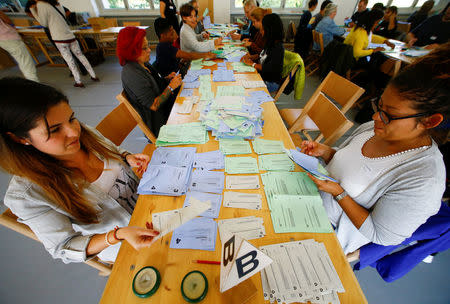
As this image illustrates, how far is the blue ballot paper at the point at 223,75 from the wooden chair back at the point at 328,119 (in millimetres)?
975

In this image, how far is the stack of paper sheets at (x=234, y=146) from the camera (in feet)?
3.76

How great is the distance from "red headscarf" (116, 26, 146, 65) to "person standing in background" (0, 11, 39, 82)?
3.70m

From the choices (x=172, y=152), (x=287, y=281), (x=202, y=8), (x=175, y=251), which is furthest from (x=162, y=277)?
(x=202, y=8)

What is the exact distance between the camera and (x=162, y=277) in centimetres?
64

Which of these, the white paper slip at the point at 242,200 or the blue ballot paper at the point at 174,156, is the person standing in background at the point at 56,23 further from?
the white paper slip at the point at 242,200

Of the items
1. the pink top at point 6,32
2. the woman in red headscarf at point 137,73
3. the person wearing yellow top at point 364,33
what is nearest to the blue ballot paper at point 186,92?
the woman in red headscarf at point 137,73

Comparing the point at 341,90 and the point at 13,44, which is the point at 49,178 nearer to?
the point at 341,90

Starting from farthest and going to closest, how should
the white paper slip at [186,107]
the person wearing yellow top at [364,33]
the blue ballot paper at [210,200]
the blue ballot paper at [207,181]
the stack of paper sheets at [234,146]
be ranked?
the person wearing yellow top at [364,33], the white paper slip at [186,107], the stack of paper sheets at [234,146], the blue ballot paper at [207,181], the blue ballot paper at [210,200]

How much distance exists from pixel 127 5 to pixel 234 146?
8.57 metres

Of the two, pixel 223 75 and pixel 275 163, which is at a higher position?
pixel 223 75

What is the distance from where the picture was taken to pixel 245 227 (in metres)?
0.77

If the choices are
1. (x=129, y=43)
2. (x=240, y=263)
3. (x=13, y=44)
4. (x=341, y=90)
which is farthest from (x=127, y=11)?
(x=240, y=263)

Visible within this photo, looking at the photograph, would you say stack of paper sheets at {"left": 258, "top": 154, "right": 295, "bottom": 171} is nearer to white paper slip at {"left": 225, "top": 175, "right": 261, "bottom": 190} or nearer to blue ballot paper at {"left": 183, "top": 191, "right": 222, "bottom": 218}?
white paper slip at {"left": 225, "top": 175, "right": 261, "bottom": 190}

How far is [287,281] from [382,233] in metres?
0.52
